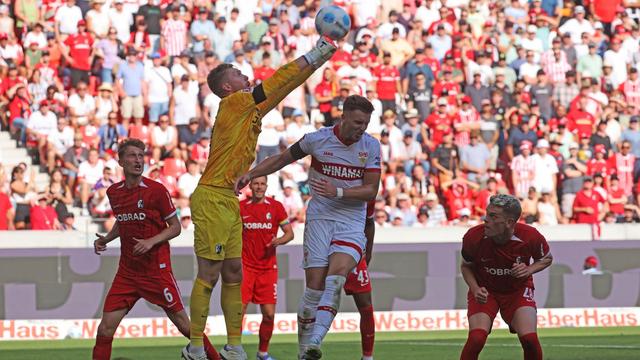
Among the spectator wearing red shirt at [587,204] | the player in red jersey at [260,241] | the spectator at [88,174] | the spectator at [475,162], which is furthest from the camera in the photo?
the spectator at [475,162]

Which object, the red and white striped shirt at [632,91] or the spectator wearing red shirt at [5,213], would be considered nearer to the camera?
the spectator wearing red shirt at [5,213]

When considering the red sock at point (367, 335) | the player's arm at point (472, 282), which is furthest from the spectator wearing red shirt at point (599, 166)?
the player's arm at point (472, 282)

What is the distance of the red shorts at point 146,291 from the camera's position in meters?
12.8

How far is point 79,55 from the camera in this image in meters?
27.2

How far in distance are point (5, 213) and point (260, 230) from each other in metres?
8.01

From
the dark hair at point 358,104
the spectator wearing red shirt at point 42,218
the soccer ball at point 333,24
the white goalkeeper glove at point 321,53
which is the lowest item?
the spectator wearing red shirt at point 42,218

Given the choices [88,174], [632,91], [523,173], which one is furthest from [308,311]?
[632,91]

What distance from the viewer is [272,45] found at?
28828mm

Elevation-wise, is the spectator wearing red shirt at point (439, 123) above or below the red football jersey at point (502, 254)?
below

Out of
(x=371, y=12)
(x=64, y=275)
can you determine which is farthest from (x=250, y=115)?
(x=371, y=12)

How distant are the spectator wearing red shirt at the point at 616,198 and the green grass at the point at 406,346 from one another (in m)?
4.93

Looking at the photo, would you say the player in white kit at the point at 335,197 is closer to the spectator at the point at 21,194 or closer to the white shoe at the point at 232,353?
the white shoe at the point at 232,353

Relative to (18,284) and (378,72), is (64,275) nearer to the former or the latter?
(18,284)

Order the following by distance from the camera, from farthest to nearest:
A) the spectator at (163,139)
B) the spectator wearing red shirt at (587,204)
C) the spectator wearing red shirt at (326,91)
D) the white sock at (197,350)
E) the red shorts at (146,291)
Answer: the spectator wearing red shirt at (326,91), the spectator wearing red shirt at (587,204), the spectator at (163,139), the red shorts at (146,291), the white sock at (197,350)
